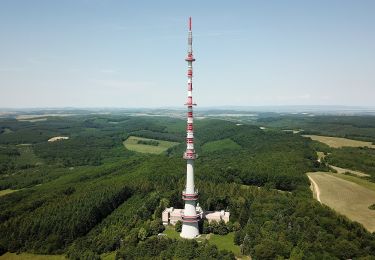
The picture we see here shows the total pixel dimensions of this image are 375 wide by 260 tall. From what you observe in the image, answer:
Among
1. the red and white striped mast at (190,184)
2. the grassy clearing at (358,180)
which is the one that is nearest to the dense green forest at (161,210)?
the red and white striped mast at (190,184)

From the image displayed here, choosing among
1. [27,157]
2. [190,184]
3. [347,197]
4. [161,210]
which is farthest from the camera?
[27,157]

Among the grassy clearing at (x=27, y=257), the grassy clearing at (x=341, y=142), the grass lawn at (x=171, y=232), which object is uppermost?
the grassy clearing at (x=341, y=142)

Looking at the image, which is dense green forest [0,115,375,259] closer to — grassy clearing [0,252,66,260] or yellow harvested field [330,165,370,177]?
grassy clearing [0,252,66,260]

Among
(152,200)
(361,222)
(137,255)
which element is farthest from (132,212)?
(361,222)

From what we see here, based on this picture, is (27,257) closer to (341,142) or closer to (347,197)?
(347,197)

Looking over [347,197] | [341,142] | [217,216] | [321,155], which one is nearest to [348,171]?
[321,155]

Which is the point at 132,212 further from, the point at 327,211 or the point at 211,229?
the point at 327,211

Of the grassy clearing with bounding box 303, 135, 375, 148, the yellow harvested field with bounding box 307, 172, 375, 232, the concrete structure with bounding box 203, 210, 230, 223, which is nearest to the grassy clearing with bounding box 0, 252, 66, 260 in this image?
the concrete structure with bounding box 203, 210, 230, 223

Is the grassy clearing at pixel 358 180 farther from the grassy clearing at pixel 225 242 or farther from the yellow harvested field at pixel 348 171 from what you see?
the grassy clearing at pixel 225 242
